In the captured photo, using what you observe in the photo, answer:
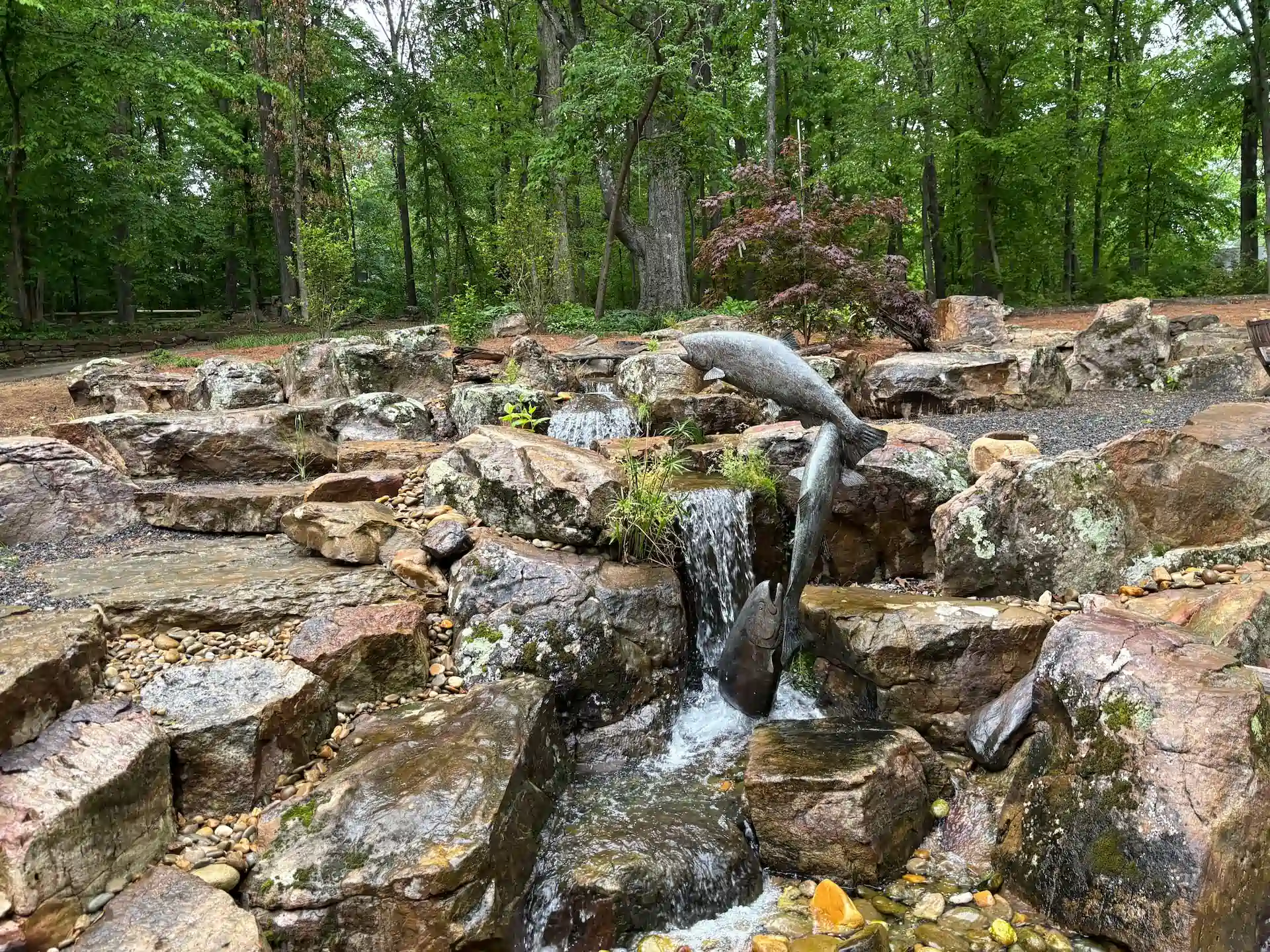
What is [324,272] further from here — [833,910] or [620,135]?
[833,910]

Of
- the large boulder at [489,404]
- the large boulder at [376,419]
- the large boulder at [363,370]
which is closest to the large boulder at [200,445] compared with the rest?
the large boulder at [376,419]

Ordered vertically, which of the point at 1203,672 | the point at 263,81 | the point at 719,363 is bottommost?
the point at 1203,672

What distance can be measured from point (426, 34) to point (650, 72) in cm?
1501

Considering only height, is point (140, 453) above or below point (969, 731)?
above

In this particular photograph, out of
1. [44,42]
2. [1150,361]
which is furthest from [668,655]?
[44,42]

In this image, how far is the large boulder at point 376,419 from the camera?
337 inches

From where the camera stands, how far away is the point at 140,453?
740 cm

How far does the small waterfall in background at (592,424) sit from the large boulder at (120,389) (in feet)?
16.4

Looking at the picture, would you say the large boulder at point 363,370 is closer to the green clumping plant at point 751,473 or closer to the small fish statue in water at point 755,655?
the green clumping plant at point 751,473

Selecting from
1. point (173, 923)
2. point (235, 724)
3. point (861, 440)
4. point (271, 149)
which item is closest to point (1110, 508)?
point (861, 440)

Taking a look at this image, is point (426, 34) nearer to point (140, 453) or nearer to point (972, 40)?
point (972, 40)

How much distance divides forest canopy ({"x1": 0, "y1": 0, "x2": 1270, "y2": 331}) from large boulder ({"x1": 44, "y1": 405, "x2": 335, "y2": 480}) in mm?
5727

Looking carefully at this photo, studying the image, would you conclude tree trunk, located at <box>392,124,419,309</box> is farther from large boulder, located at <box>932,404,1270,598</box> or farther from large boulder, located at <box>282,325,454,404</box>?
large boulder, located at <box>932,404,1270,598</box>

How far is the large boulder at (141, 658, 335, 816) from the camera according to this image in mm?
3754
